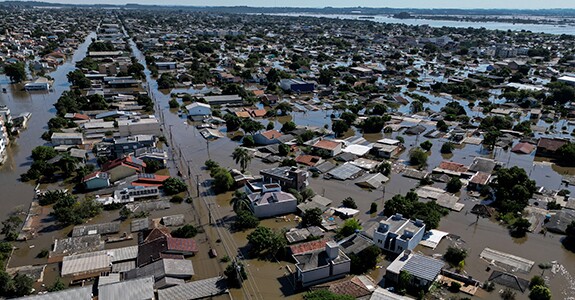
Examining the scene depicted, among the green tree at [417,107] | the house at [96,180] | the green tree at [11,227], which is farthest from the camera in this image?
the green tree at [417,107]

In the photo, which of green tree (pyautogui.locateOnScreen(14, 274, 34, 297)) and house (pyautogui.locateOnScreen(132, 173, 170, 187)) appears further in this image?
house (pyautogui.locateOnScreen(132, 173, 170, 187))

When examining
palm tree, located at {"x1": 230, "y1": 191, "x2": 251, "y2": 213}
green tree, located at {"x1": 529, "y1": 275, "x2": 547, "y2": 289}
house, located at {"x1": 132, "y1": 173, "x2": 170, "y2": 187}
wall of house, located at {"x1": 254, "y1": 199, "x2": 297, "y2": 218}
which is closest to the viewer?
green tree, located at {"x1": 529, "y1": 275, "x2": 547, "y2": 289}

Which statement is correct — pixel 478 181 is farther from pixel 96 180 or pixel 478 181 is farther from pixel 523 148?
pixel 96 180

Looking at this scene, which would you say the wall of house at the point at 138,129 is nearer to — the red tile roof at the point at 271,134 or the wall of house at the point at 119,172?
the wall of house at the point at 119,172

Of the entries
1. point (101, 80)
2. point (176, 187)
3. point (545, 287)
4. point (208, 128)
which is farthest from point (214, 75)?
point (545, 287)

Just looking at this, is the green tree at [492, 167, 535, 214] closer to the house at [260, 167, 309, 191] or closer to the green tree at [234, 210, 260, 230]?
the house at [260, 167, 309, 191]

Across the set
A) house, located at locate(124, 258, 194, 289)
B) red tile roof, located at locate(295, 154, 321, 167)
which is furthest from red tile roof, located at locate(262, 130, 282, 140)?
house, located at locate(124, 258, 194, 289)

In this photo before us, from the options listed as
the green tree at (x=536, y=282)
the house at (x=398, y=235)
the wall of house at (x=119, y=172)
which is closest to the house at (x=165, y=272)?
the house at (x=398, y=235)

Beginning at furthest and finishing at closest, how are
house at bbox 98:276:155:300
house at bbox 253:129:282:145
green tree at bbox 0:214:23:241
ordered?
house at bbox 253:129:282:145
green tree at bbox 0:214:23:241
house at bbox 98:276:155:300
